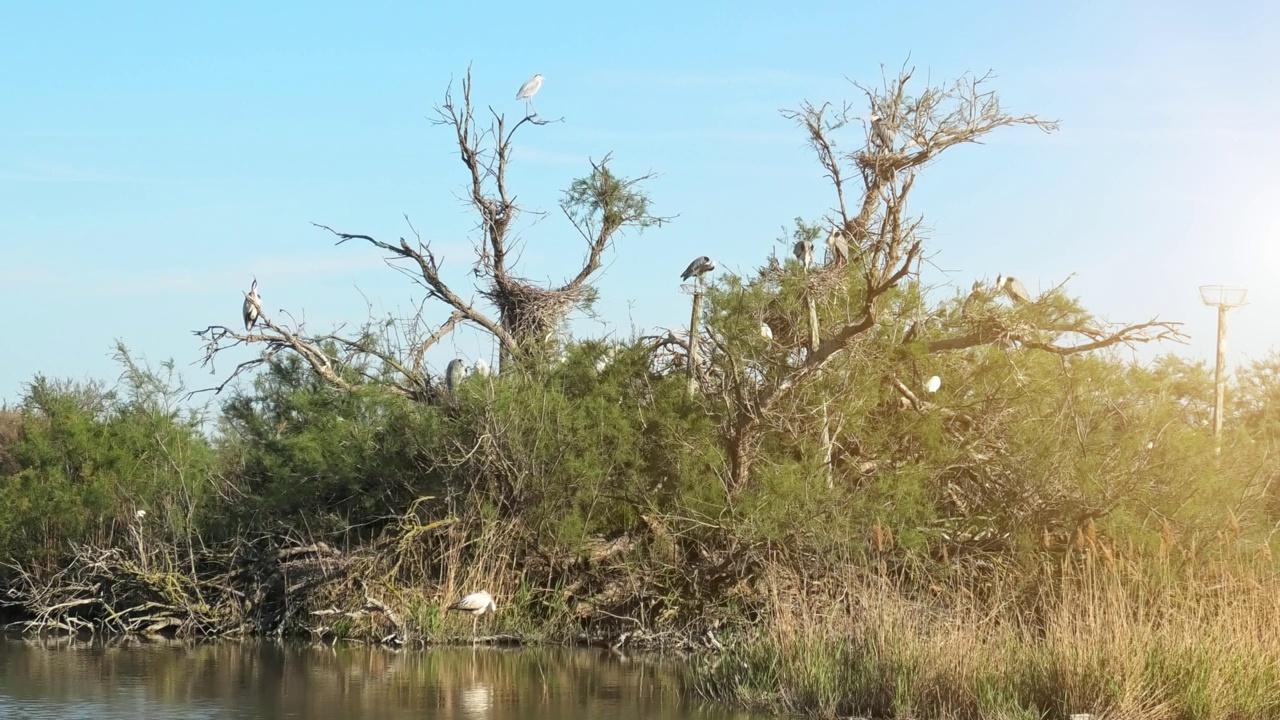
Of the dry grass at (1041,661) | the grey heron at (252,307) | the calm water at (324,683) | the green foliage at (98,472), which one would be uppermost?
the grey heron at (252,307)

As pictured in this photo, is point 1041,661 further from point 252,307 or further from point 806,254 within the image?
point 252,307

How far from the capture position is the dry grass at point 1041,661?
912 centimetres

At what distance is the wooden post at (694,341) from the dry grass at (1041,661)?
4.54 meters

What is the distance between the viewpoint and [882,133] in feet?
51.8

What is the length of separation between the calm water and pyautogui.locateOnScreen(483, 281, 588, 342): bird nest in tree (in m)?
5.52

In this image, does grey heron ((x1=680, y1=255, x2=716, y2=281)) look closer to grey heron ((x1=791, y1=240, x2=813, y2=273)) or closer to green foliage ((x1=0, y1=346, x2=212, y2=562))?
grey heron ((x1=791, y1=240, x2=813, y2=273))

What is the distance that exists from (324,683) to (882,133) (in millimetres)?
8538

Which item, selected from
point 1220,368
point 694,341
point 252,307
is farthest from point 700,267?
point 1220,368

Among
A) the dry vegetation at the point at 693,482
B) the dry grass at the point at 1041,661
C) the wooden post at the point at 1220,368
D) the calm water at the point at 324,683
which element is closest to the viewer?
the dry grass at the point at 1041,661

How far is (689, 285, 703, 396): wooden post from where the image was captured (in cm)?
1622

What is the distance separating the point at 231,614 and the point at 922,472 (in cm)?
853

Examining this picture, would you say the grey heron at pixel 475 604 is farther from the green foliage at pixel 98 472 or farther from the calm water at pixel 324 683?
the green foliage at pixel 98 472

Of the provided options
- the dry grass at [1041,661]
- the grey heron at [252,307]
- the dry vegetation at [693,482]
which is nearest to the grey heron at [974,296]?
the dry vegetation at [693,482]

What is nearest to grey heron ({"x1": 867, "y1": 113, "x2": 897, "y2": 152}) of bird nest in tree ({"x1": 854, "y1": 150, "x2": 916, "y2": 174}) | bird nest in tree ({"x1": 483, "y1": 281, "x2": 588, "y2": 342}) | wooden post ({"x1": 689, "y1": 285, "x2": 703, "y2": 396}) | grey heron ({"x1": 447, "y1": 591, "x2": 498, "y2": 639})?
bird nest in tree ({"x1": 854, "y1": 150, "x2": 916, "y2": 174})
